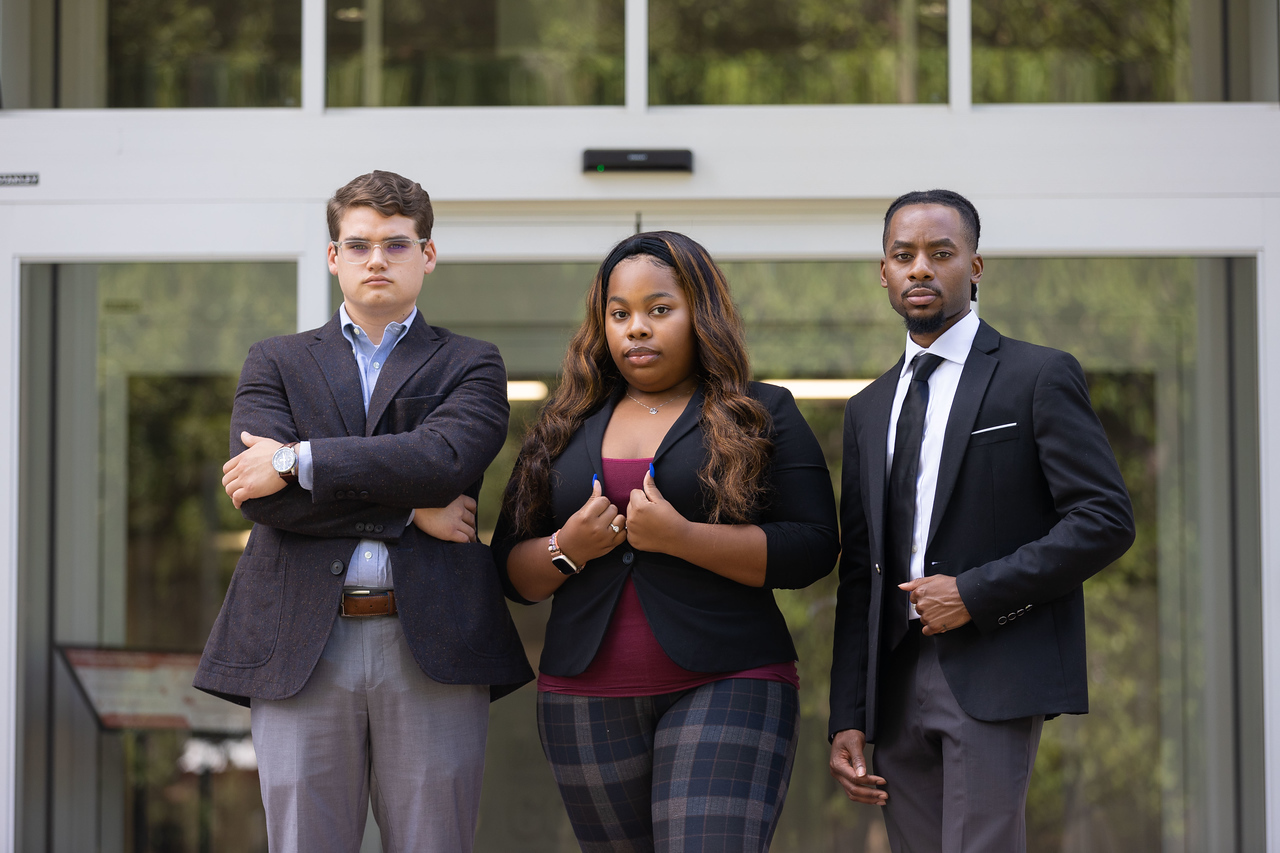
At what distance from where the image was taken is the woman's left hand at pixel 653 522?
2.27 meters

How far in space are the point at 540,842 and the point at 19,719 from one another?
1825 millimetres

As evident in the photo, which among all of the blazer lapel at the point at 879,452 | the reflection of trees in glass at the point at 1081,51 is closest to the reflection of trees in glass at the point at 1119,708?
the reflection of trees in glass at the point at 1081,51

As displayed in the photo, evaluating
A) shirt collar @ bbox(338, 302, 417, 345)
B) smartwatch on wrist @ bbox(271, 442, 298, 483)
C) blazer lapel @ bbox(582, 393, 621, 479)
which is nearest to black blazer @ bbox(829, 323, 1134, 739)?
blazer lapel @ bbox(582, 393, 621, 479)

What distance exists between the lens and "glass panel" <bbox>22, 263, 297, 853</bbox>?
385 cm

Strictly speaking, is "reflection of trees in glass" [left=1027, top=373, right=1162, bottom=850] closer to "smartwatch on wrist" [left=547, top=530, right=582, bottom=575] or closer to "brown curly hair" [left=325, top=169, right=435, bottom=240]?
"smartwatch on wrist" [left=547, top=530, right=582, bottom=575]

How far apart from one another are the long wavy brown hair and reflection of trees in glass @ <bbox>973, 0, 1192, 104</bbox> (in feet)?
6.22

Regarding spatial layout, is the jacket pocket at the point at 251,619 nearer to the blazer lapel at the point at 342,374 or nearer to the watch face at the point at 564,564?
the blazer lapel at the point at 342,374

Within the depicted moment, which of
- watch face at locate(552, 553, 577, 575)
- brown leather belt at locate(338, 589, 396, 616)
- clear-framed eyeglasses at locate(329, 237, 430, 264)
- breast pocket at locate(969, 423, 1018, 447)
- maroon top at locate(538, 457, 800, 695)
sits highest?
clear-framed eyeglasses at locate(329, 237, 430, 264)

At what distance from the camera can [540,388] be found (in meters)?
4.21

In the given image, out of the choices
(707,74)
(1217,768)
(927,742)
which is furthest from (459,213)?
(1217,768)

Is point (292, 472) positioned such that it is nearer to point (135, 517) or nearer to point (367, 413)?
point (367, 413)

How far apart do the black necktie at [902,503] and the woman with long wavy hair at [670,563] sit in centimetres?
15

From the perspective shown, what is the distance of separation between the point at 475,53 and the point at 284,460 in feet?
7.45

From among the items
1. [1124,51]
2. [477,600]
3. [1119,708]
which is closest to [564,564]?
[477,600]
